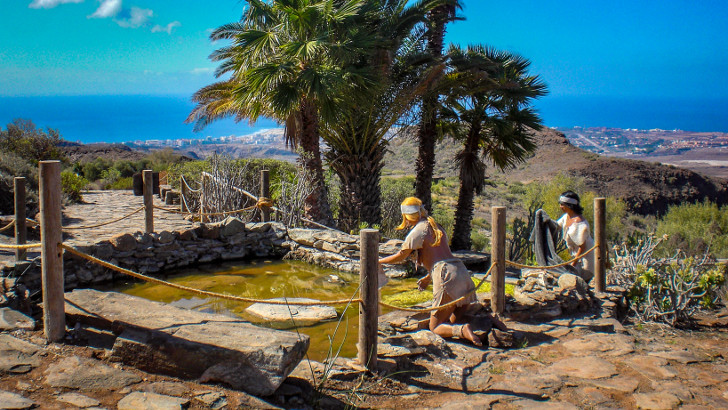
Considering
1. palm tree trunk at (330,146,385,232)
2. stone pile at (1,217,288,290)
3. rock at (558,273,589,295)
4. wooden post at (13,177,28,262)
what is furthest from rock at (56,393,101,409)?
palm tree trunk at (330,146,385,232)

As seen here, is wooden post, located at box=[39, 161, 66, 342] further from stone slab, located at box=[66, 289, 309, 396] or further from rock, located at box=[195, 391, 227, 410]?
rock, located at box=[195, 391, 227, 410]

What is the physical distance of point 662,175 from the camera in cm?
3406

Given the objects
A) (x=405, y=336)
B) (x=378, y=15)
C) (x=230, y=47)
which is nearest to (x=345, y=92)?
(x=378, y=15)

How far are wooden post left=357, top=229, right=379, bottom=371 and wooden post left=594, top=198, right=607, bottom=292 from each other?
3.71 m

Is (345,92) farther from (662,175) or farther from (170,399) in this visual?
(662,175)

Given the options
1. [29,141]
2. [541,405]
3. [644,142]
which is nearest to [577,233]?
[541,405]

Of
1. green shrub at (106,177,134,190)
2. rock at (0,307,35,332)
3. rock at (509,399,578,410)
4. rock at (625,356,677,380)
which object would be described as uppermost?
green shrub at (106,177,134,190)

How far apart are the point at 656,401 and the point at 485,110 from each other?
9.61 m

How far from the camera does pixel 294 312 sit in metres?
6.52

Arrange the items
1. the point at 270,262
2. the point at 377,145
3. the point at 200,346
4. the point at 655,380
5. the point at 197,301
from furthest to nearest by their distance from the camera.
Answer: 1. the point at 377,145
2. the point at 270,262
3. the point at 197,301
4. the point at 655,380
5. the point at 200,346

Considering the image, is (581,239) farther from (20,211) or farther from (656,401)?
(20,211)

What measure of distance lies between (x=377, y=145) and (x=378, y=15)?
2.93 metres

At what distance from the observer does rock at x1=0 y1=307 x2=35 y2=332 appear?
4.23 m

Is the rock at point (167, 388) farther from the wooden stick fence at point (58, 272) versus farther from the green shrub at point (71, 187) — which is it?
the green shrub at point (71, 187)
